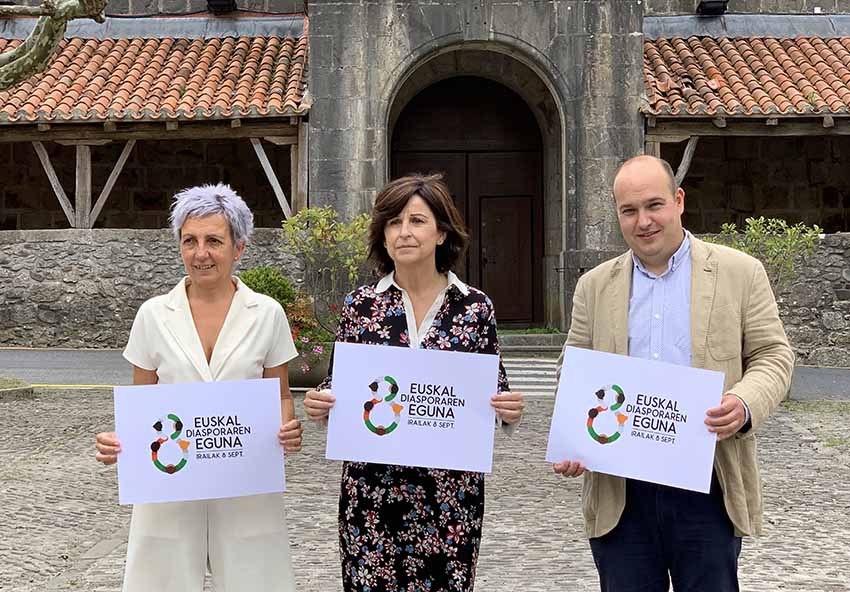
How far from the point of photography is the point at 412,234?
3.07 m

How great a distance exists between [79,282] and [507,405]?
12.7 meters

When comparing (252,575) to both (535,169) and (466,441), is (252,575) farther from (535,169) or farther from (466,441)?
(535,169)

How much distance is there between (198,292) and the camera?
10.2ft

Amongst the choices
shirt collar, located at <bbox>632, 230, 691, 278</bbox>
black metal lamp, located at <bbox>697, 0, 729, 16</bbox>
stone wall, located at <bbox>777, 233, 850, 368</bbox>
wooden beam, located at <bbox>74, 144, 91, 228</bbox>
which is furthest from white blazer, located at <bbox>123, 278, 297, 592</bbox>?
black metal lamp, located at <bbox>697, 0, 729, 16</bbox>

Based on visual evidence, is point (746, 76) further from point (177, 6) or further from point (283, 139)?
point (177, 6)

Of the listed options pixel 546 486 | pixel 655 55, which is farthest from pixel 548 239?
pixel 546 486

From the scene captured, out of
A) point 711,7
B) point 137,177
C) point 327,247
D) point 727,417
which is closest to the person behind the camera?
point 727,417

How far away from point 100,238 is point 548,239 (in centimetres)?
678

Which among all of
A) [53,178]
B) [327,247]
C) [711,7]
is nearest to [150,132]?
[53,178]

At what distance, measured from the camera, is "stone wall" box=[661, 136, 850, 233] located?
1706cm

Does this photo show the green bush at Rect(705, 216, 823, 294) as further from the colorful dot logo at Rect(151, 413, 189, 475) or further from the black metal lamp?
the colorful dot logo at Rect(151, 413, 189, 475)

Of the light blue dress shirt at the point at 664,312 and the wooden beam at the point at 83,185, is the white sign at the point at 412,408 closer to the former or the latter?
the light blue dress shirt at the point at 664,312

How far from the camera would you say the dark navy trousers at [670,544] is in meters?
2.73

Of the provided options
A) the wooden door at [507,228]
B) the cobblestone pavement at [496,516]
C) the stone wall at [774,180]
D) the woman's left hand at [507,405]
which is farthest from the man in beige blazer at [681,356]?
the stone wall at [774,180]
